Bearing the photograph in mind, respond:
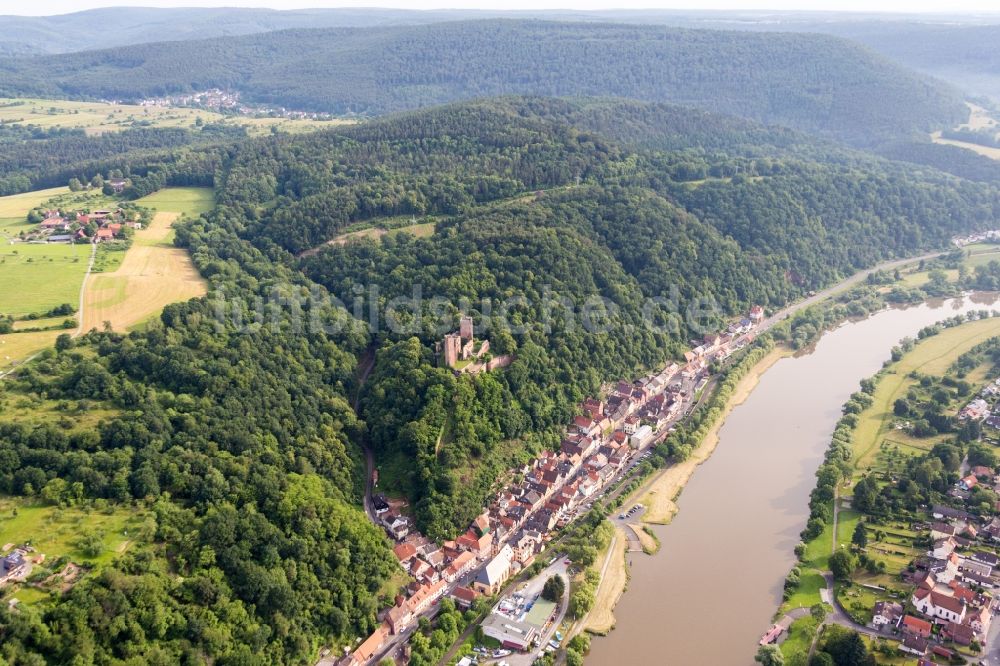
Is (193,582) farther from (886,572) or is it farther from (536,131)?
(536,131)

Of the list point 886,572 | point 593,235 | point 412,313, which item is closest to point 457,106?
point 593,235

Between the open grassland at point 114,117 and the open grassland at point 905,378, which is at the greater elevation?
the open grassland at point 114,117

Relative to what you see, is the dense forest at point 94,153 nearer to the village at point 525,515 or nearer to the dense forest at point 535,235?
the dense forest at point 535,235

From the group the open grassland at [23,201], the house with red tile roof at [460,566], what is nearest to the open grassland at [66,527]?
the house with red tile roof at [460,566]

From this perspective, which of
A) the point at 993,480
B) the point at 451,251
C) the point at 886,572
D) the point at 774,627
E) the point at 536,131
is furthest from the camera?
the point at 536,131

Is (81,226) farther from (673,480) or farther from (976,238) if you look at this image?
(976,238)

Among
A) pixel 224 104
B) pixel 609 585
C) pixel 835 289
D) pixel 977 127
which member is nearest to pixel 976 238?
pixel 835 289

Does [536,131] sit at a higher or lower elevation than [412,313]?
higher
